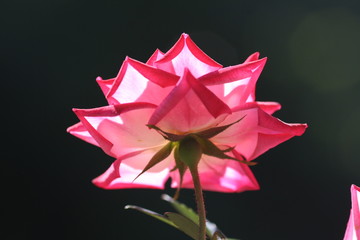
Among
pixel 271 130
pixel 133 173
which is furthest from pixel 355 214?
pixel 133 173

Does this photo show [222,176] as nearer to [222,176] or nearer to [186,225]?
[222,176]

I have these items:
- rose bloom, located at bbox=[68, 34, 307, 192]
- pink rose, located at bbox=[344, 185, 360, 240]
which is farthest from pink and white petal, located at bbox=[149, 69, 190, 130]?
pink rose, located at bbox=[344, 185, 360, 240]

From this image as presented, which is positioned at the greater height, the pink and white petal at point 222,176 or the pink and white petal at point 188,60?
the pink and white petal at point 188,60

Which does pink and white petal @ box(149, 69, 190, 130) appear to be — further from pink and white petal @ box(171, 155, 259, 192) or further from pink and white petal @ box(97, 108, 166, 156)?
pink and white petal @ box(171, 155, 259, 192)

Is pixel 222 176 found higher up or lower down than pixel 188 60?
lower down

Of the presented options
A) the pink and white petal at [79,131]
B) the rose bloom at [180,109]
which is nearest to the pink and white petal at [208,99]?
the rose bloom at [180,109]

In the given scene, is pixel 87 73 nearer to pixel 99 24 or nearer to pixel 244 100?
pixel 99 24

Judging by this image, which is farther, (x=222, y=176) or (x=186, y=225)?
(x=222, y=176)

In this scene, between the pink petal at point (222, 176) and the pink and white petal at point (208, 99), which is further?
the pink petal at point (222, 176)

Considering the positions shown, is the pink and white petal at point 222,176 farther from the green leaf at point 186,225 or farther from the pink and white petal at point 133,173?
the green leaf at point 186,225
